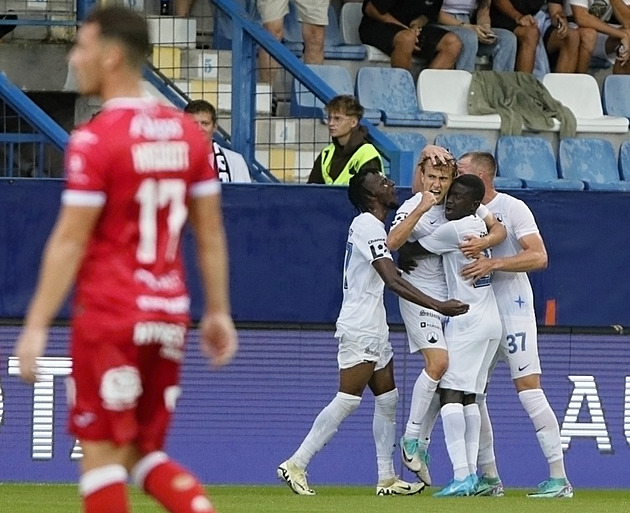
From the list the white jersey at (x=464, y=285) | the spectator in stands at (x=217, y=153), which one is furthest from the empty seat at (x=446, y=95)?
the white jersey at (x=464, y=285)

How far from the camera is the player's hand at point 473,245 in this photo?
9.75 m

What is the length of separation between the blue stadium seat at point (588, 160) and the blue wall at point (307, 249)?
4.07 m

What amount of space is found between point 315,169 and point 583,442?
8.53ft

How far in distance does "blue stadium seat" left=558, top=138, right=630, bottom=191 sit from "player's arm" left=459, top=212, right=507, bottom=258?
514cm

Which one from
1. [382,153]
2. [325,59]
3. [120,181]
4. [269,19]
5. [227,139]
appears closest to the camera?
[120,181]

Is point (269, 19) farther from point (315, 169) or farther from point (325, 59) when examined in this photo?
point (315, 169)

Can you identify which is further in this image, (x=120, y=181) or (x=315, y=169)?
(x=315, y=169)

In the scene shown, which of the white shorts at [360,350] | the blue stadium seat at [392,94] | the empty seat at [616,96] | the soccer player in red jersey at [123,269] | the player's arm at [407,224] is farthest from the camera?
the empty seat at [616,96]

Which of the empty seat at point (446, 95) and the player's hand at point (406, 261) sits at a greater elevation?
the empty seat at point (446, 95)

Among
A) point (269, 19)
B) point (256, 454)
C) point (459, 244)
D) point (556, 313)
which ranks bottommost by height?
point (256, 454)

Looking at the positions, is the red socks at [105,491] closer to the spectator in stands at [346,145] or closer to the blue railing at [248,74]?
the spectator in stands at [346,145]

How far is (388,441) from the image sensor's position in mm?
9930

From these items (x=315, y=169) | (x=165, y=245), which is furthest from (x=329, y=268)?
(x=165, y=245)

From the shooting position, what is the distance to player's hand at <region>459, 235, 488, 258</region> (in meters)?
9.75
